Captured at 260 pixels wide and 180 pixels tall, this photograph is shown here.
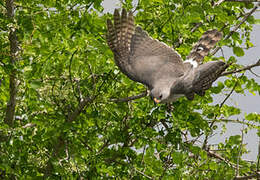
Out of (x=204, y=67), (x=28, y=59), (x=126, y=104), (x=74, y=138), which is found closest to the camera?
(x=204, y=67)

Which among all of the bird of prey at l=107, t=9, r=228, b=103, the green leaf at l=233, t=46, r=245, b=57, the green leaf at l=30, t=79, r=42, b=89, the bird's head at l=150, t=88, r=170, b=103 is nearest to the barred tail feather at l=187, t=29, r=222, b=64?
the bird of prey at l=107, t=9, r=228, b=103

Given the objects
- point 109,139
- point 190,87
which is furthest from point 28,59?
point 190,87

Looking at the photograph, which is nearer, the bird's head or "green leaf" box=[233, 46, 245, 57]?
the bird's head

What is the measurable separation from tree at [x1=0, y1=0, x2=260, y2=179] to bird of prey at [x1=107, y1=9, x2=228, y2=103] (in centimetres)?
22

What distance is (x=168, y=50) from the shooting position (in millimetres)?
6879

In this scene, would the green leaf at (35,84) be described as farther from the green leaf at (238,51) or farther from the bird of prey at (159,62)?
the green leaf at (238,51)

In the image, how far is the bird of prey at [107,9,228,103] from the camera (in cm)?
644

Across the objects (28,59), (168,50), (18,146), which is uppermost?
(168,50)

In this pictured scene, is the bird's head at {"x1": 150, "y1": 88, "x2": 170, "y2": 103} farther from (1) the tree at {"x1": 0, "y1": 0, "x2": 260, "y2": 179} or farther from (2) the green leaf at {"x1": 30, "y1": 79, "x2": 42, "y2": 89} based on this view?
(2) the green leaf at {"x1": 30, "y1": 79, "x2": 42, "y2": 89}

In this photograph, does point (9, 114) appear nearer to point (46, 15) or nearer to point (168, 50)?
point (46, 15)

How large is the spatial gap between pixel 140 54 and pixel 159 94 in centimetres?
101

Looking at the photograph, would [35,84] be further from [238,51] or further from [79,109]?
[238,51]

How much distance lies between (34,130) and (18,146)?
48 cm

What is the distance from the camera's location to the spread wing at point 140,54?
6621 millimetres
